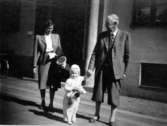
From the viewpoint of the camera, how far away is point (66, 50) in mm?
5707

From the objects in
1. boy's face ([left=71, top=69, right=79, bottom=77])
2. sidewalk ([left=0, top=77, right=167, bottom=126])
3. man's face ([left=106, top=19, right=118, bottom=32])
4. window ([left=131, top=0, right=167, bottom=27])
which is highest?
window ([left=131, top=0, right=167, bottom=27])

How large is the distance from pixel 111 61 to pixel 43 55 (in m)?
1.01

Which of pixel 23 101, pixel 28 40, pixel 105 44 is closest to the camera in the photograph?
pixel 105 44

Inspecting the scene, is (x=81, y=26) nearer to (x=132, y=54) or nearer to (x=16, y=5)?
(x=132, y=54)

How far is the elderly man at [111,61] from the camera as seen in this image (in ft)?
12.3

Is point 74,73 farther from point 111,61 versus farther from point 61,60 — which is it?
point 61,60

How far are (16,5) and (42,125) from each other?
1557 millimetres

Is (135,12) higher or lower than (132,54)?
higher

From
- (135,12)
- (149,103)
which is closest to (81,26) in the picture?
(135,12)

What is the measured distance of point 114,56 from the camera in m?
3.76

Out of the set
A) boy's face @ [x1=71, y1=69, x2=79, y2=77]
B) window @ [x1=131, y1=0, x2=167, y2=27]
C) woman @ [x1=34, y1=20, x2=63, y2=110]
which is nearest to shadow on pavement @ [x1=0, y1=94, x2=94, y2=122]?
woman @ [x1=34, y1=20, x2=63, y2=110]

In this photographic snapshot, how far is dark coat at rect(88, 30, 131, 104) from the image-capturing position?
3758 millimetres

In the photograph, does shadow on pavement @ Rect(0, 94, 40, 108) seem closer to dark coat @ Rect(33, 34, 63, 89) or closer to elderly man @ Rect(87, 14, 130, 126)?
dark coat @ Rect(33, 34, 63, 89)

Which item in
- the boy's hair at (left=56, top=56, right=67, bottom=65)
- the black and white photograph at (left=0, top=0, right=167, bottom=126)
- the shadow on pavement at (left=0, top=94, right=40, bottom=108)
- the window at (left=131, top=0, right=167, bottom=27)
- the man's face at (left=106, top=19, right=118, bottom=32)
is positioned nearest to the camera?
the man's face at (left=106, top=19, right=118, bottom=32)
